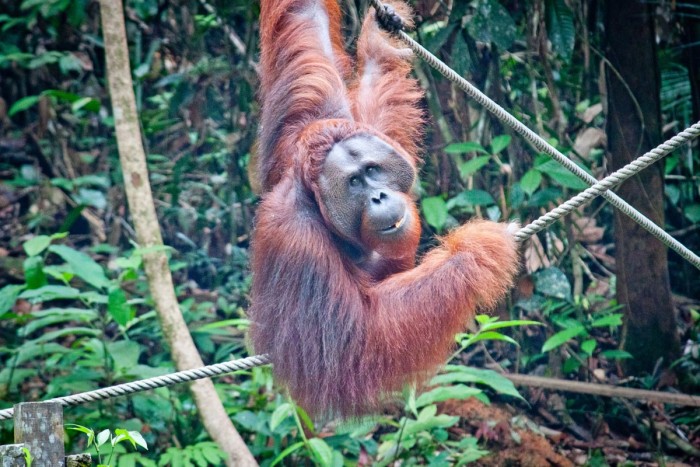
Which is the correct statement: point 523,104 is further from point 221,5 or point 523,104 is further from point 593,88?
point 221,5

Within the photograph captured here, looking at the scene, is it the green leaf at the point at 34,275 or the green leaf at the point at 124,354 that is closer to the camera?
the green leaf at the point at 34,275

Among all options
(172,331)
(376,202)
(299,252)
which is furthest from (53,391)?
(376,202)

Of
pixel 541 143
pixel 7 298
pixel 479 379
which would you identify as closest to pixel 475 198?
pixel 479 379

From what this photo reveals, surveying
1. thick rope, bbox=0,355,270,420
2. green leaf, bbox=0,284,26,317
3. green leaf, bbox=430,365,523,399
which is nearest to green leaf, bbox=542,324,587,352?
green leaf, bbox=430,365,523,399

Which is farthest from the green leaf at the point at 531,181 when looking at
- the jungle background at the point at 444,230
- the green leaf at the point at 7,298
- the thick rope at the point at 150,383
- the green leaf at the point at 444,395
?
the green leaf at the point at 7,298

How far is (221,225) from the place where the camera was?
240 inches

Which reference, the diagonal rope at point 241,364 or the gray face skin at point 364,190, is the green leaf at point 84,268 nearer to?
the diagonal rope at point 241,364

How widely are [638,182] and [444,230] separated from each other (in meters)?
1.11

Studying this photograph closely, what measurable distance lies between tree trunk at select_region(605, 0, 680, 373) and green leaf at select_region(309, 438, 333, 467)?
207cm

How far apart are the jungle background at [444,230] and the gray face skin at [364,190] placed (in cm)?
71

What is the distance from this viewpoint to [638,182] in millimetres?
4500

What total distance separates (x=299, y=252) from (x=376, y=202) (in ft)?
1.14

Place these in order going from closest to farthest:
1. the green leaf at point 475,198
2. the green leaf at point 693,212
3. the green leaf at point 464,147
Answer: the green leaf at point 464,147
the green leaf at point 475,198
the green leaf at point 693,212

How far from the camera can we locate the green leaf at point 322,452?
3396 millimetres
